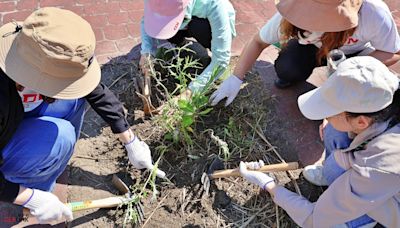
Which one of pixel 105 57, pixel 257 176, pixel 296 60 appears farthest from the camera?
pixel 105 57

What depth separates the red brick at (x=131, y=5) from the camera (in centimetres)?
292

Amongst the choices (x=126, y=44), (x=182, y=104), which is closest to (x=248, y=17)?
(x=126, y=44)

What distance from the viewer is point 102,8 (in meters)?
2.91

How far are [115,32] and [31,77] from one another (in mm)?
1352

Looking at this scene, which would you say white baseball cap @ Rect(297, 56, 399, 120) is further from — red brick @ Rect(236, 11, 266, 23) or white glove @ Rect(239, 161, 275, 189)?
red brick @ Rect(236, 11, 266, 23)

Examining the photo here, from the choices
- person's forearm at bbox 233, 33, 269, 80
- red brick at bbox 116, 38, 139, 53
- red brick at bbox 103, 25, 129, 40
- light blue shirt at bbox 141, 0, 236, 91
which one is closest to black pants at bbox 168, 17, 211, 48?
light blue shirt at bbox 141, 0, 236, 91

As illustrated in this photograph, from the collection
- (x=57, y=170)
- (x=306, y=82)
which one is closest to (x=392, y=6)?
(x=306, y=82)

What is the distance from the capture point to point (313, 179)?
2.03m

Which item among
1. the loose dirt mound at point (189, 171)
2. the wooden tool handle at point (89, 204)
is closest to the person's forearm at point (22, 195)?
the wooden tool handle at point (89, 204)

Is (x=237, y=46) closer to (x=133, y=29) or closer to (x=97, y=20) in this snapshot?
(x=133, y=29)

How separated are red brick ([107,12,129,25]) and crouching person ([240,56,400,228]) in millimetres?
1568

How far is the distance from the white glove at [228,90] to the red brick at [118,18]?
0.95m

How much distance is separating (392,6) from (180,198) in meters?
2.14

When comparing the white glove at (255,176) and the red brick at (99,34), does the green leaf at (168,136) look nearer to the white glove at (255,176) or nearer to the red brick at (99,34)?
the white glove at (255,176)
